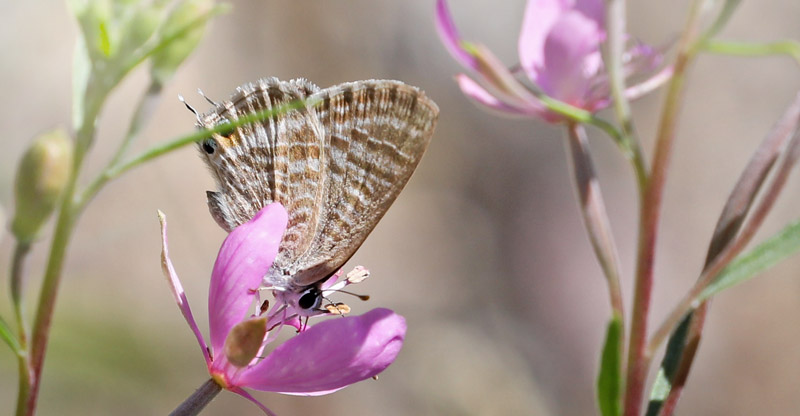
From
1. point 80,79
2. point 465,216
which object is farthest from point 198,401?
point 465,216

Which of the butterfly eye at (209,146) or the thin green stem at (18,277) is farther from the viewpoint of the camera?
the butterfly eye at (209,146)

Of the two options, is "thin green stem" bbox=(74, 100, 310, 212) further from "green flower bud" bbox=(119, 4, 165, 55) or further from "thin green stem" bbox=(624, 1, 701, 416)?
"thin green stem" bbox=(624, 1, 701, 416)

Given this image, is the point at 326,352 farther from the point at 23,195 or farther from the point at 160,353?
the point at 160,353

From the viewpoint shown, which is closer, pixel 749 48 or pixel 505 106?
pixel 749 48

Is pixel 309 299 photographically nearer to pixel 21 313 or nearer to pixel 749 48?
pixel 21 313

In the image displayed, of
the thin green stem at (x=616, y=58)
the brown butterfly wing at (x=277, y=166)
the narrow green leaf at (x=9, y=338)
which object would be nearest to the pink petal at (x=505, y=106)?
the thin green stem at (x=616, y=58)

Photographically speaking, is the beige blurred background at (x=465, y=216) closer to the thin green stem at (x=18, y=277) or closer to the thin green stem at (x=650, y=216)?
the thin green stem at (x=650, y=216)
